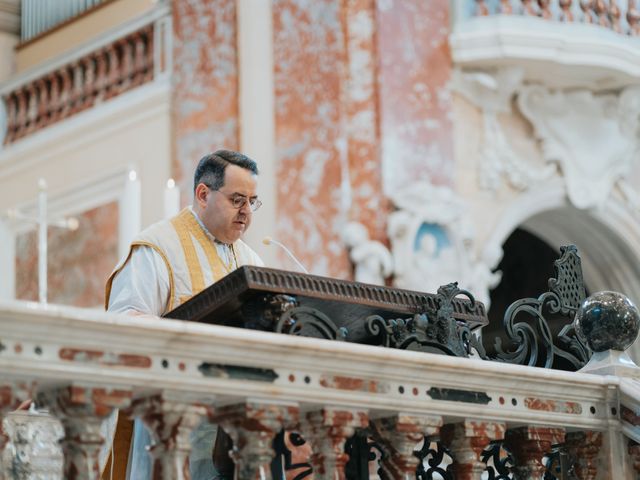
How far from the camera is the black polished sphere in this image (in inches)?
187

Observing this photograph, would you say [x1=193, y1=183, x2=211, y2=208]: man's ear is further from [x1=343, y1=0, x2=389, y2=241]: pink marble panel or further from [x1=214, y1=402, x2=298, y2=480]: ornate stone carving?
[x1=343, y1=0, x2=389, y2=241]: pink marble panel

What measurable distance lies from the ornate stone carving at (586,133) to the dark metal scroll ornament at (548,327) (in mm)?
7029

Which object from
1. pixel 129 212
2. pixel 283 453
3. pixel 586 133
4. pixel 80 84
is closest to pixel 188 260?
pixel 283 453

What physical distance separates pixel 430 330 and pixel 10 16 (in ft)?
37.7

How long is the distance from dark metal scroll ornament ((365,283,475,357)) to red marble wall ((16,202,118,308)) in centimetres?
822

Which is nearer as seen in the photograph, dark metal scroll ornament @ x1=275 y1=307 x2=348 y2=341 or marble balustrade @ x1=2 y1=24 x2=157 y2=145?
dark metal scroll ornament @ x1=275 y1=307 x2=348 y2=341

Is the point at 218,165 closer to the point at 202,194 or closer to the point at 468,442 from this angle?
the point at 202,194

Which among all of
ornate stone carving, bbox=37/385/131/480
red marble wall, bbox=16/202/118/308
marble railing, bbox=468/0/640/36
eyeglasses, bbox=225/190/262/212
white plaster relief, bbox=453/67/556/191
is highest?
marble railing, bbox=468/0/640/36

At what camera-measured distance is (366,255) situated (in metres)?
10.7

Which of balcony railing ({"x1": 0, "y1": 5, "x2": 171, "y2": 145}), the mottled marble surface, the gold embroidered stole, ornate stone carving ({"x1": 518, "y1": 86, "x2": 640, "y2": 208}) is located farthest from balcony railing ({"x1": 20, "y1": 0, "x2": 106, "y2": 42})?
the gold embroidered stole

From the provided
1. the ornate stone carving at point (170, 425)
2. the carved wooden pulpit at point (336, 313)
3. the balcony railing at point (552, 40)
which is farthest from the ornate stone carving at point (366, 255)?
the ornate stone carving at point (170, 425)

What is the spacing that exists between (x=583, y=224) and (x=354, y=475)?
340 inches

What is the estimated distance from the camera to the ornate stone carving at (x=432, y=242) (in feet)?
35.5

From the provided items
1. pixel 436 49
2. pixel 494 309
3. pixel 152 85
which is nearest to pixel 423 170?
pixel 436 49
